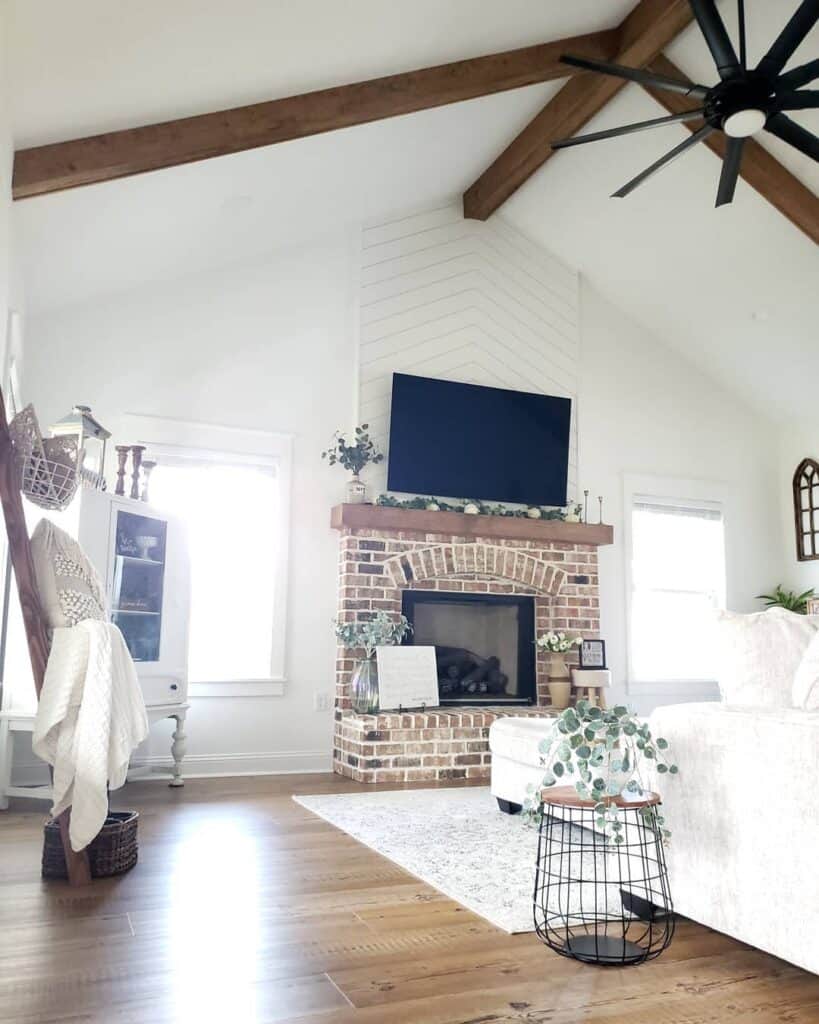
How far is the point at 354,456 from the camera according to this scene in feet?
18.3

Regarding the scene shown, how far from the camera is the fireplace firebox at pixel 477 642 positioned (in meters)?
5.77

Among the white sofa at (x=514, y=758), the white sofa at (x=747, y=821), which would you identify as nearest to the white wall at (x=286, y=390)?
the white sofa at (x=514, y=758)

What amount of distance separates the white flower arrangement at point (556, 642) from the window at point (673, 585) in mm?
767

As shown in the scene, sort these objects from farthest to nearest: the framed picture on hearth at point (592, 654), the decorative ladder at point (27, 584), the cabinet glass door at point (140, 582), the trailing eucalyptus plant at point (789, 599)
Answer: the trailing eucalyptus plant at point (789, 599) → the framed picture on hearth at point (592, 654) → the cabinet glass door at point (140, 582) → the decorative ladder at point (27, 584)

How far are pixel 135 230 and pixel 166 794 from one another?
3.05 metres

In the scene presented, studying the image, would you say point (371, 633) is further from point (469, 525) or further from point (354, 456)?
point (354, 456)

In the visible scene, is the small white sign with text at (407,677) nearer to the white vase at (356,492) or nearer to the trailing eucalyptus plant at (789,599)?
the white vase at (356,492)

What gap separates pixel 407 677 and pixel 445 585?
771 mm

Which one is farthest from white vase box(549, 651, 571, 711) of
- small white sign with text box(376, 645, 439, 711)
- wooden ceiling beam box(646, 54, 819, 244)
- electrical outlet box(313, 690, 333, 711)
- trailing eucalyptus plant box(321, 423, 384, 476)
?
wooden ceiling beam box(646, 54, 819, 244)

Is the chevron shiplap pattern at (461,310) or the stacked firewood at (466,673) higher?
the chevron shiplap pattern at (461,310)

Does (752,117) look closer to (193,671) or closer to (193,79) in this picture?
(193,79)

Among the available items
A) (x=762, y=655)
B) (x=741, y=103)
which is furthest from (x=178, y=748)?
(x=741, y=103)

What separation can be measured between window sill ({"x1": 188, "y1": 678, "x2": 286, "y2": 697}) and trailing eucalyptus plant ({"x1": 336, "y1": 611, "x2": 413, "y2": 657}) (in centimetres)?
51

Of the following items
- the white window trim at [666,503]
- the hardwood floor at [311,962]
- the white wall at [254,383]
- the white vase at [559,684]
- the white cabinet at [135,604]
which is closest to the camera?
the hardwood floor at [311,962]
